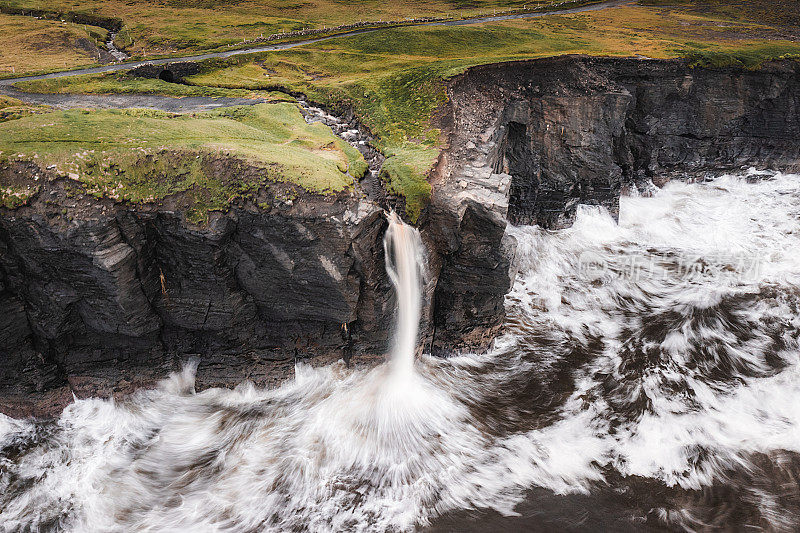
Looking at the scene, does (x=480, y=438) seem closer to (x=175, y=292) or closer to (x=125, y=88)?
(x=175, y=292)

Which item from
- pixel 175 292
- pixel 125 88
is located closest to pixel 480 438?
pixel 175 292

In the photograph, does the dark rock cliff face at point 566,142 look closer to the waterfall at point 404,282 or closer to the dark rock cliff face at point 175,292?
the waterfall at point 404,282

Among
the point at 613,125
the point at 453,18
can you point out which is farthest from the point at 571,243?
the point at 453,18

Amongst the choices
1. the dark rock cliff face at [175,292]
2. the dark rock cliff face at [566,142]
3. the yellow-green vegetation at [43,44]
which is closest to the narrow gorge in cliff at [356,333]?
the dark rock cliff face at [175,292]

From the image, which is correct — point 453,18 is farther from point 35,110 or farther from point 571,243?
point 35,110

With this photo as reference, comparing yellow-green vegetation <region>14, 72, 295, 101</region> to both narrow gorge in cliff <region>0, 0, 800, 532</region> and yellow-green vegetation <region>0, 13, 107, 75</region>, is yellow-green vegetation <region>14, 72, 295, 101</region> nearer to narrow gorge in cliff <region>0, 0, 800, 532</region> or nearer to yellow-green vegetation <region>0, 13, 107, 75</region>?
narrow gorge in cliff <region>0, 0, 800, 532</region>

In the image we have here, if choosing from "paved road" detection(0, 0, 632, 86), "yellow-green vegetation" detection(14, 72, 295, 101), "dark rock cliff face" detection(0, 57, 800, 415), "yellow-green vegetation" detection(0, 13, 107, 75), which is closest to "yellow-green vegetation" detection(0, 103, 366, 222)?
"dark rock cliff face" detection(0, 57, 800, 415)
